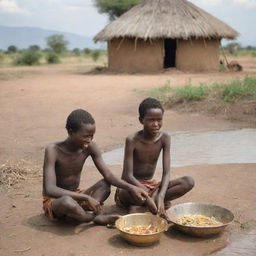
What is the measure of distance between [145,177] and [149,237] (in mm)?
925

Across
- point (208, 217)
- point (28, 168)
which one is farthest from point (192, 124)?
point (208, 217)

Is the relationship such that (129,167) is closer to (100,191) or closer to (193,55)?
(100,191)

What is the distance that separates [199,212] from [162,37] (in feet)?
47.4

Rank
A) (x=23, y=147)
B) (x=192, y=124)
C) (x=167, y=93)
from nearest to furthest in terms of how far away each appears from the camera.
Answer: (x=23, y=147)
(x=192, y=124)
(x=167, y=93)

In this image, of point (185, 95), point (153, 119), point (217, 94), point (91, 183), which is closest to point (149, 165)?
point (153, 119)

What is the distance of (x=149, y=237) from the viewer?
2783 millimetres

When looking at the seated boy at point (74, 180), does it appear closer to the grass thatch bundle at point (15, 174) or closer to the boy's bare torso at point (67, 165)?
the boy's bare torso at point (67, 165)

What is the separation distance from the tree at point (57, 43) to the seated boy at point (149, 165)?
42.7 m

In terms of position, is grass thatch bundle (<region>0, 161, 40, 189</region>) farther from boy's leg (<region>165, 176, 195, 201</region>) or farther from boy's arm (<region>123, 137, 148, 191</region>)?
boy's leg (<region>165, 176, 195, 201</region>)

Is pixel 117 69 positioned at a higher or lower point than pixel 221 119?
higher

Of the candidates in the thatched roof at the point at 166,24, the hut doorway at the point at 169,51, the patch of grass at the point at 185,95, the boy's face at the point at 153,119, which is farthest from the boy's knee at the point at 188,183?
the hut doorway at the point at 169,51

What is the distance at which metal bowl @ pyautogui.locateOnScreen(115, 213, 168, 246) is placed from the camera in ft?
9.17

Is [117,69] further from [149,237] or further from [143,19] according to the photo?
[149,237]

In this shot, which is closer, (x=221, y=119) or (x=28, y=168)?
(x=28, y=168)
